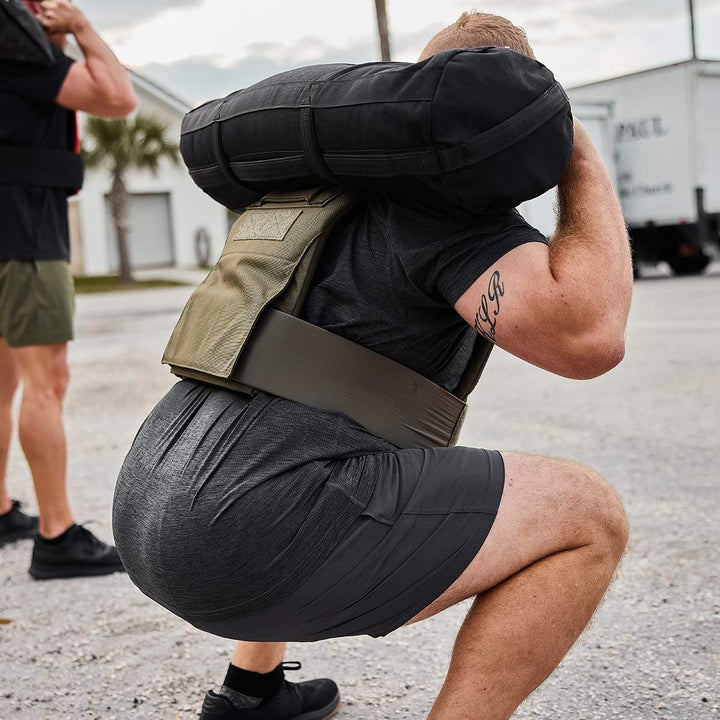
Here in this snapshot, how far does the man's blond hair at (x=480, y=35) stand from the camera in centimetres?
188

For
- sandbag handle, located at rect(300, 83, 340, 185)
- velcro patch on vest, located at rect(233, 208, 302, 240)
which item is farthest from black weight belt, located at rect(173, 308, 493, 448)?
sandbag handle, located at rect(300, 83, 340, 185)

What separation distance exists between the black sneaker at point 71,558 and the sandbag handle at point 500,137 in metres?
2.27

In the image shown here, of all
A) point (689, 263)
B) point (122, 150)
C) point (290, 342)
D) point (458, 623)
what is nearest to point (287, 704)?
point (458, 623)

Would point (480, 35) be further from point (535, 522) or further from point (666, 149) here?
point (666, 149)

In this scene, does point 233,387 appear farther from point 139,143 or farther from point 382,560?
point 139,143

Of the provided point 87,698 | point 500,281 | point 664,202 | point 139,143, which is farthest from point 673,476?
point 139,143

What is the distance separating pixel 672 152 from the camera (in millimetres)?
17438

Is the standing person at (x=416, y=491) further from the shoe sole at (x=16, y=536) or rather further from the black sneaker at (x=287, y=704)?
the shoe sole at (x=16, y=536)

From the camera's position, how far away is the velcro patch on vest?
5.89 ft

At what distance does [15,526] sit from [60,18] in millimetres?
1785

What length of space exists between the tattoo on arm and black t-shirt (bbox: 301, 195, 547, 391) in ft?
0.10

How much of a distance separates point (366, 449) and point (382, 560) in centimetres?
19

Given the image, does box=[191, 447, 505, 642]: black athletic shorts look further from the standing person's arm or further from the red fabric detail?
the red fabric detail

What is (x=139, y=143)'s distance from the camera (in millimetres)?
29688
